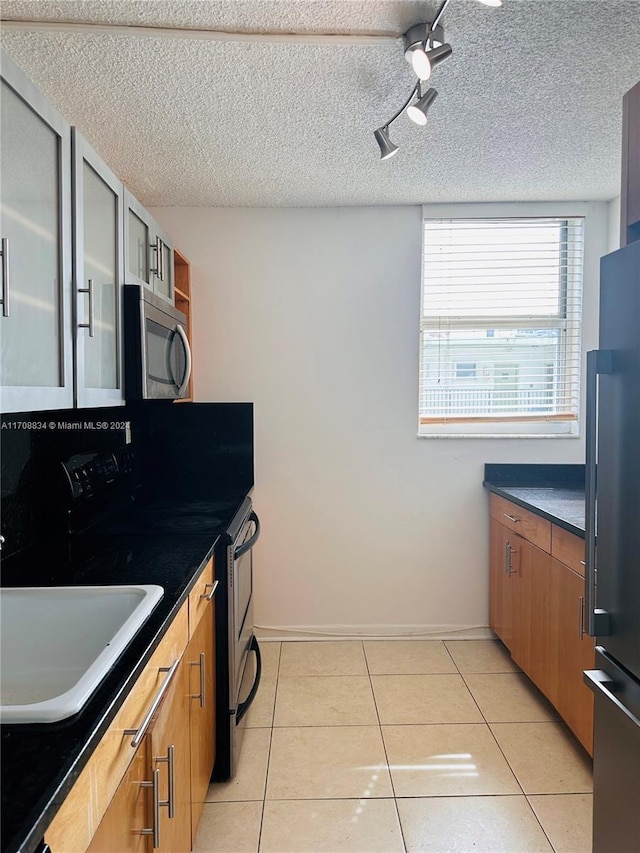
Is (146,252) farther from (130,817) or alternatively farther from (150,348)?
(130,817)

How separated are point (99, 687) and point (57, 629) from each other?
46 centimetres

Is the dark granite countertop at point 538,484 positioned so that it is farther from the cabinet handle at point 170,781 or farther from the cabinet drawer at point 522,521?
the cabinet handle at point 170,781

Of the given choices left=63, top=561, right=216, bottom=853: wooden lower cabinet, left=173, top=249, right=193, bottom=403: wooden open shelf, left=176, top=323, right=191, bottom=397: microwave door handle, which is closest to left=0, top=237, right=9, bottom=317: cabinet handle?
left=63, top=561, right=216, bottom=853: wooden lower cabinet

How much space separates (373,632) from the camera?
10.1 ft

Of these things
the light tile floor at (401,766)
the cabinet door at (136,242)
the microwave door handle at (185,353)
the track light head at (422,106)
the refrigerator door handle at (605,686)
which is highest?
the track light head at (422,106)

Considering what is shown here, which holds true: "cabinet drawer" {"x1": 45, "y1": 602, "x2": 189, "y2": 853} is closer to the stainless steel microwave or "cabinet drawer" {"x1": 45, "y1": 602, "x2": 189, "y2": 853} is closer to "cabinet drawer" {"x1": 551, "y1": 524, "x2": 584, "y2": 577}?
the stainless steel microwave

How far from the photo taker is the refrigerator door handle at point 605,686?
4.12 feet

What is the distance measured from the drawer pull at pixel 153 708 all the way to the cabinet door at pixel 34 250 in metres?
0.65

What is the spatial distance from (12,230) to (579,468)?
284 centimetres

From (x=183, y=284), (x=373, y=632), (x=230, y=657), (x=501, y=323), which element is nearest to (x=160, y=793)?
(x=230, y=657)

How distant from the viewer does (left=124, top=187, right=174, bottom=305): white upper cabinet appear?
1.91 meters

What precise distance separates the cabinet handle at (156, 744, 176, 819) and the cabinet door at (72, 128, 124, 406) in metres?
0.87

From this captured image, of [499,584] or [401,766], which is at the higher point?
[499,584]

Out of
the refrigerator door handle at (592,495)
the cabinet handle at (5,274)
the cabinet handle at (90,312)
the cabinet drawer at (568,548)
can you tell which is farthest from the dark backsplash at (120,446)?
the refrigerator door handle at (592,495)
